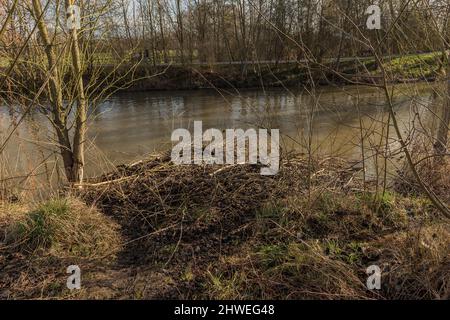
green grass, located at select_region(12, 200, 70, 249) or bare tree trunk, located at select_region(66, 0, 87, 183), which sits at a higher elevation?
bare tree trunk, located at select_region(66, 0, 87, 183)

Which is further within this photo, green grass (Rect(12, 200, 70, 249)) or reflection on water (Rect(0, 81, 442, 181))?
reflection on water (Rect(0, 81, 442, 181))

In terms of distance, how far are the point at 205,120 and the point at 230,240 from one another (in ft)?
30.2

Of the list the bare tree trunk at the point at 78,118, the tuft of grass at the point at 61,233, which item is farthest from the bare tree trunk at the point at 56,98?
the tuft of grass at the point at 61,233

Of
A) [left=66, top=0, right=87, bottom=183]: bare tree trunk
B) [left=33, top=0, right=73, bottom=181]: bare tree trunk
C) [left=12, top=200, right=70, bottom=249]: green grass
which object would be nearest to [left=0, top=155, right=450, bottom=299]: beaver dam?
[left=12, top=200, right=70, bottom=249]: green grass

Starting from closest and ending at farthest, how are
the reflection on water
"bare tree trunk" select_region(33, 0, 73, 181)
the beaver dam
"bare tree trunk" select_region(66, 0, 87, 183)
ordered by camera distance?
the beaver dam, "bare tree trunk" select_region(33, 0, 73, 181), "bare tree trunk" select_region(66, 0, 87, 183), the reflection on water

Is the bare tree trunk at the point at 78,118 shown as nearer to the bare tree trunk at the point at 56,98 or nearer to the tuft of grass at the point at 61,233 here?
the bare tree trunk at the point at 56,98

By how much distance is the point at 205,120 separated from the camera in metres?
12.5

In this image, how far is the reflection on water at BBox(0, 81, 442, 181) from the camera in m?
5.77

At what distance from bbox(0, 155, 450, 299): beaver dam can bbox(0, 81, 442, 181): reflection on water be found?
3.30ft

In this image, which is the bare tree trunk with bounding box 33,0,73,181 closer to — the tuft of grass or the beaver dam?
the beaver dam

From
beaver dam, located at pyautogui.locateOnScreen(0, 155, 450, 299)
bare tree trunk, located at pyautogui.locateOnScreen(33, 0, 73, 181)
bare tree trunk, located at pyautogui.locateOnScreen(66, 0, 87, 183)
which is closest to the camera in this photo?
beaver dam, located at pyautogui.locateOnScreen(0, 155, 450, 299)

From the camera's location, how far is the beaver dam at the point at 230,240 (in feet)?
9.49

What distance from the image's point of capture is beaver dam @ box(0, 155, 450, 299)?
2.89 meters
